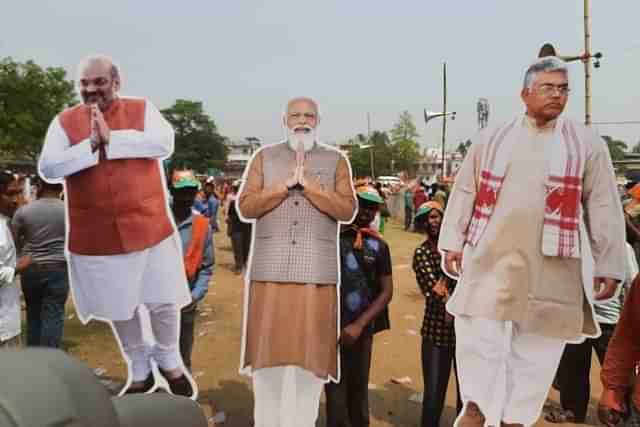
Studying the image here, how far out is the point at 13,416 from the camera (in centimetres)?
65

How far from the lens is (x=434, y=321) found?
3.15 meters

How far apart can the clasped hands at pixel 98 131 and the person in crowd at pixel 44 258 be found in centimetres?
74

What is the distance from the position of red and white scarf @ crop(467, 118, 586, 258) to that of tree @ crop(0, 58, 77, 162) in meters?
3.75

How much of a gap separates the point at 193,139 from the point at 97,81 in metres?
2.15

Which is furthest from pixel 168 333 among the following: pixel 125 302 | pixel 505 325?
pixel 505 325

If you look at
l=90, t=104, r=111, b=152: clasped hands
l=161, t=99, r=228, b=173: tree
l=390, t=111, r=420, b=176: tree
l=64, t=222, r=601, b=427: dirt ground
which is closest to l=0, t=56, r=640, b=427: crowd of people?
l=90, t=104, r=111, b=152: clasped hands

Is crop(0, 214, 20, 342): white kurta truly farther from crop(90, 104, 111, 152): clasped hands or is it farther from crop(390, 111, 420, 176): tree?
crop(390, 111, 420, 176): tree

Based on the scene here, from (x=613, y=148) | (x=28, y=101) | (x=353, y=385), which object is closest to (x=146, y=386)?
(x=353, y=385)

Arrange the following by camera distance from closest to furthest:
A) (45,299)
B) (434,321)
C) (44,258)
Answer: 1. (434,321)
2. (44,258)
3. (45,299)

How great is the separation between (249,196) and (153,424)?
1.81 meters

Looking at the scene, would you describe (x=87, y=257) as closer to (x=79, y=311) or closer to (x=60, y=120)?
(x=79, y=311)

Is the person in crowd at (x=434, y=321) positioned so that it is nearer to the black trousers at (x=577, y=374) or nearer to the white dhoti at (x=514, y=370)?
the white dhoti at (x=514, y=370)

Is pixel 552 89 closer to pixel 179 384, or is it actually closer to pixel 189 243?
pixel 189 243

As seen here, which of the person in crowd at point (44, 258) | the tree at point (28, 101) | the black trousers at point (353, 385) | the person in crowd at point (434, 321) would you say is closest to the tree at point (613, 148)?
the person in crowd at point (434, 321)
